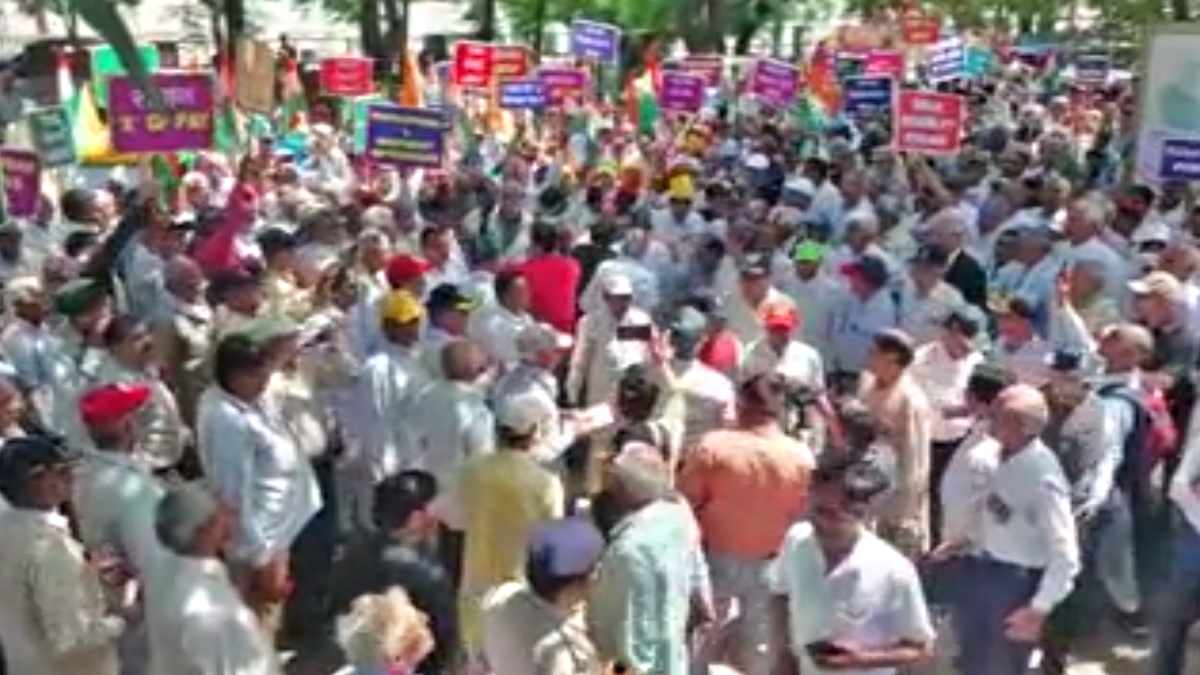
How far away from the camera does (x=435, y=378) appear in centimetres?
809

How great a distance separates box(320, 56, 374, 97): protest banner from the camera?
19.7m

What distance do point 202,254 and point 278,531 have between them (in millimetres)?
4571

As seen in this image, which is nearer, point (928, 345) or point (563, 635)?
point (563, 635)

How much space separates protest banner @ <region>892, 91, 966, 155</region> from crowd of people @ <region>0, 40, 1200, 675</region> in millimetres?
1568

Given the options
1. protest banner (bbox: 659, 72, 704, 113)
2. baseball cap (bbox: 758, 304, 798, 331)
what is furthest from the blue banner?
protest banner (bbox: 659, 72, 704, 113)

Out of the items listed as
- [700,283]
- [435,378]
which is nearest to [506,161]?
[700,283]

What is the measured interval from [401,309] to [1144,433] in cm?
295

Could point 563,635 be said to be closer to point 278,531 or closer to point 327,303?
point 278,531

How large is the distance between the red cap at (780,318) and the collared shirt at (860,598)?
3.13 metres

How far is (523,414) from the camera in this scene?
695 cm

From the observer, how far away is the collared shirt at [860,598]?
5926 millimetres

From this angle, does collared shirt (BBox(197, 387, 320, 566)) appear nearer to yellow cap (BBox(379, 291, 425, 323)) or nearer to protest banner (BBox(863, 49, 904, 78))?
yellow cap (BBox(379, 291, 425, 323))

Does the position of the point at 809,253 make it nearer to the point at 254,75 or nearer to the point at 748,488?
the point at 748,488

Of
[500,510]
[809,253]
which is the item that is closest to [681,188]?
[809,253]
